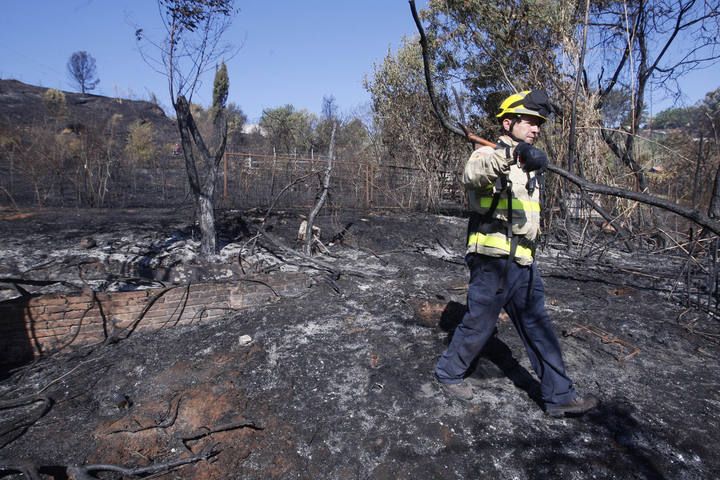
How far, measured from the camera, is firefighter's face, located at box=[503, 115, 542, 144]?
8.39 ft

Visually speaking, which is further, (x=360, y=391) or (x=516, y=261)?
(x=360, y=391)

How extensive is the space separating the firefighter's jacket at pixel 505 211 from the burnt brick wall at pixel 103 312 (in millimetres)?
2676

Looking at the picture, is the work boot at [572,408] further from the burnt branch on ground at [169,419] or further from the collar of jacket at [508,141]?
the burnt branch on ground at [169,419]

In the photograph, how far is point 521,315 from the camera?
2.63 m

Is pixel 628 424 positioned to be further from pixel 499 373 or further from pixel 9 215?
pixel 9 215

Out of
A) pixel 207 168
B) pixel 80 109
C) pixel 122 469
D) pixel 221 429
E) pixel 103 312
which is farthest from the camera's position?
pixel 80 109

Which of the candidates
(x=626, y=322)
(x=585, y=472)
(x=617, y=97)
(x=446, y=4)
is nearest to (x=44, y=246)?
(x=585, y=472)

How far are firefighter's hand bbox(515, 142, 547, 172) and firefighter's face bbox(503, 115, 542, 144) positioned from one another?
322mm

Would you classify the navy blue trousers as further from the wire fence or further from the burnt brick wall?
the wire fence

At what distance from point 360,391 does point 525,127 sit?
196 cm

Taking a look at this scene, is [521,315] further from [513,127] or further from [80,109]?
[80,109]

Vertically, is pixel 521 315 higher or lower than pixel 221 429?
higher

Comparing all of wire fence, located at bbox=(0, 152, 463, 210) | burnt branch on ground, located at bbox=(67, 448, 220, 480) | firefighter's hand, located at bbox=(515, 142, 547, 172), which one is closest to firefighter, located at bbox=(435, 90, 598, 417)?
firefighter's hand, located at bbox=(515, 142, 547, 172)

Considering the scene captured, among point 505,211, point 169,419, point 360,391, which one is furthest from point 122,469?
point 505,211
